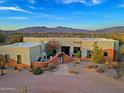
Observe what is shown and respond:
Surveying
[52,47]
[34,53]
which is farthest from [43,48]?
[34,53]

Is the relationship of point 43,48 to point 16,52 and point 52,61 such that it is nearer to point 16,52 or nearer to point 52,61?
point 52,61

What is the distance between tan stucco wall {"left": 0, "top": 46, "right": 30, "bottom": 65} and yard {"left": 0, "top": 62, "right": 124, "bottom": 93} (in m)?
3.04

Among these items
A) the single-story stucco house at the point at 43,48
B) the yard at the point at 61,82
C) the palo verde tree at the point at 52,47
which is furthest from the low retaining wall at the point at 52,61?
the palo verde tree at the point at 52,47

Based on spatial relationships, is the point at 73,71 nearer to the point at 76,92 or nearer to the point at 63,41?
the point at 76,92

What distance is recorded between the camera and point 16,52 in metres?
29.7

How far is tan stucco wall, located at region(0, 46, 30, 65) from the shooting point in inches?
1147

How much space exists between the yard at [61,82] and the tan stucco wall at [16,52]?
9.98ft

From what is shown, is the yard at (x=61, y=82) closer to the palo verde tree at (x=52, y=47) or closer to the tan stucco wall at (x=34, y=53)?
the tan stucco wall at (x=34, y=53)

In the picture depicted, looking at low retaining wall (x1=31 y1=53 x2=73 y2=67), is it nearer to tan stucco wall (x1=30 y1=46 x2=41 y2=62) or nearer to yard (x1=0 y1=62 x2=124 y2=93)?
tan stucco wall (x1=30 y1=46 x2=41 y2=62)

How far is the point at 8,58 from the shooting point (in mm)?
30219

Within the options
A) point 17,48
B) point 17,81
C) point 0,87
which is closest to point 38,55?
point 17,48

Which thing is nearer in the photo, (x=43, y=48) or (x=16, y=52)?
(x=16, y=52)

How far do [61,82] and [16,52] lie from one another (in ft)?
35.9

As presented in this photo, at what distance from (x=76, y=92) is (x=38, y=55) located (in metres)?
15.7
